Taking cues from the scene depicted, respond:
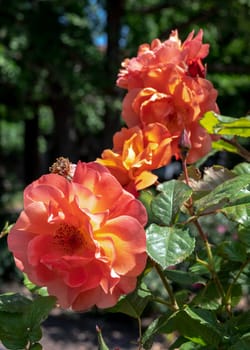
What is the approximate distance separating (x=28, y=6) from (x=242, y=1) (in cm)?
195

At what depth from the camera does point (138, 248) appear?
601 mm

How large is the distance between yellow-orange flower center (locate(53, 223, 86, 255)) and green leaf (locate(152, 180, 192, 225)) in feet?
0.35

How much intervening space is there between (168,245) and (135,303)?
0.17m

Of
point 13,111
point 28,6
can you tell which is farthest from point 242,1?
point 13,111

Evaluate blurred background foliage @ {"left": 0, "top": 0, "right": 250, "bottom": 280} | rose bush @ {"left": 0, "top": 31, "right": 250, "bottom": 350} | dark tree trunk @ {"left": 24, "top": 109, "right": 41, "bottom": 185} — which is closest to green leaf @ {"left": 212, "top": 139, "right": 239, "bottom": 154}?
rose bush @ {"left": 0, "top": 31, "right": 250, "bottom": 350}

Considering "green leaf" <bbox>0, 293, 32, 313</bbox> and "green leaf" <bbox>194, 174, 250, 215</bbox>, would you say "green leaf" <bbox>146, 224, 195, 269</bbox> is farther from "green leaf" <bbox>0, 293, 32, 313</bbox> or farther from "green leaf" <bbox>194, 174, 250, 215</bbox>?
"green leaf" <bbox>0, 293, 32, 313</bbox>

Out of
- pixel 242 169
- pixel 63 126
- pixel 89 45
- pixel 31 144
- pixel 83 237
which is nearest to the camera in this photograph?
pixel 83 237

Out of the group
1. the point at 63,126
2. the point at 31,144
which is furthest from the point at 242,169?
the point at 31,144

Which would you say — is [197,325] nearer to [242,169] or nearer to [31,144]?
[242,169]

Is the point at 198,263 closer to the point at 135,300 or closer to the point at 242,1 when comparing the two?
the point at 135,300

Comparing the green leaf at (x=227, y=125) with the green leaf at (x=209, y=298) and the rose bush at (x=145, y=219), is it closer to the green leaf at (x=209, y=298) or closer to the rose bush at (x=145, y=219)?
the rose bush at (x=145, y=219)

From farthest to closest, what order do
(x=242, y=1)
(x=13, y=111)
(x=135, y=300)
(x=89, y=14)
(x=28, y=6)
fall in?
(x=13, y=111) → (x=89, y=14) → (x=28, y=6) → (x=242, y=1) → (x=135, y=300)

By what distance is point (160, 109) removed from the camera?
30.2 inches

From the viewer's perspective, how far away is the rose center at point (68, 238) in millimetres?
604
